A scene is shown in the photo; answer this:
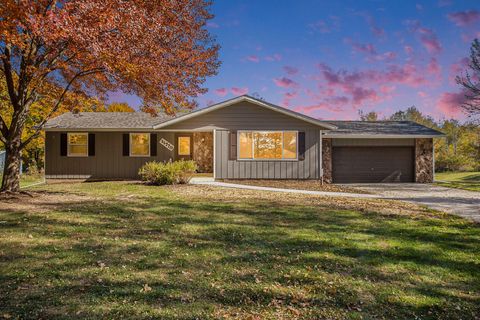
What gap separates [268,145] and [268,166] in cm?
110

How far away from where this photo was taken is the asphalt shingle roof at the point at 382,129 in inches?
692

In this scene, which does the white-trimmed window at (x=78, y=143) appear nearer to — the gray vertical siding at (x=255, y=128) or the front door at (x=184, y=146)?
the front door at (x=184, y=146)

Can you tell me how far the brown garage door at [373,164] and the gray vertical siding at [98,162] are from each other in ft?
36.7

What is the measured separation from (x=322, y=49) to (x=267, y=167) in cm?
731

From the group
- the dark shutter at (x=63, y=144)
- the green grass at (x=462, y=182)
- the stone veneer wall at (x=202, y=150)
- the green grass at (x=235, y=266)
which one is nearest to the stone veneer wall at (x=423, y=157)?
the green grass at (x=462, y=182)

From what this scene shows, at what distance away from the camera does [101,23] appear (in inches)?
294

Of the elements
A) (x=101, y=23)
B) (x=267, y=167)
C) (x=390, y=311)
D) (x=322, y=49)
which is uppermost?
(x=322, y=49)

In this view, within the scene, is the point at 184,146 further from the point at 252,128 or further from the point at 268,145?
the point at 268,145

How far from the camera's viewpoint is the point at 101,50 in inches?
301

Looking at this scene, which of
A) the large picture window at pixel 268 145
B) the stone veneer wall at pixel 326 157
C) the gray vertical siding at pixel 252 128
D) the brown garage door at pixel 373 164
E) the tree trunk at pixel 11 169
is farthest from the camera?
the brown garage door at pixel 373 164

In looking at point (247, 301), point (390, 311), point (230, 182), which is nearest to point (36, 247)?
point (247, 301)

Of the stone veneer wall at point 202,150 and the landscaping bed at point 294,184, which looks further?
the stone veneer wall at point 202,150

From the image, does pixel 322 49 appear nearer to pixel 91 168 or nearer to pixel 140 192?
pixel 140 192

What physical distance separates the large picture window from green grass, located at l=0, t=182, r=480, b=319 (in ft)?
28.7
